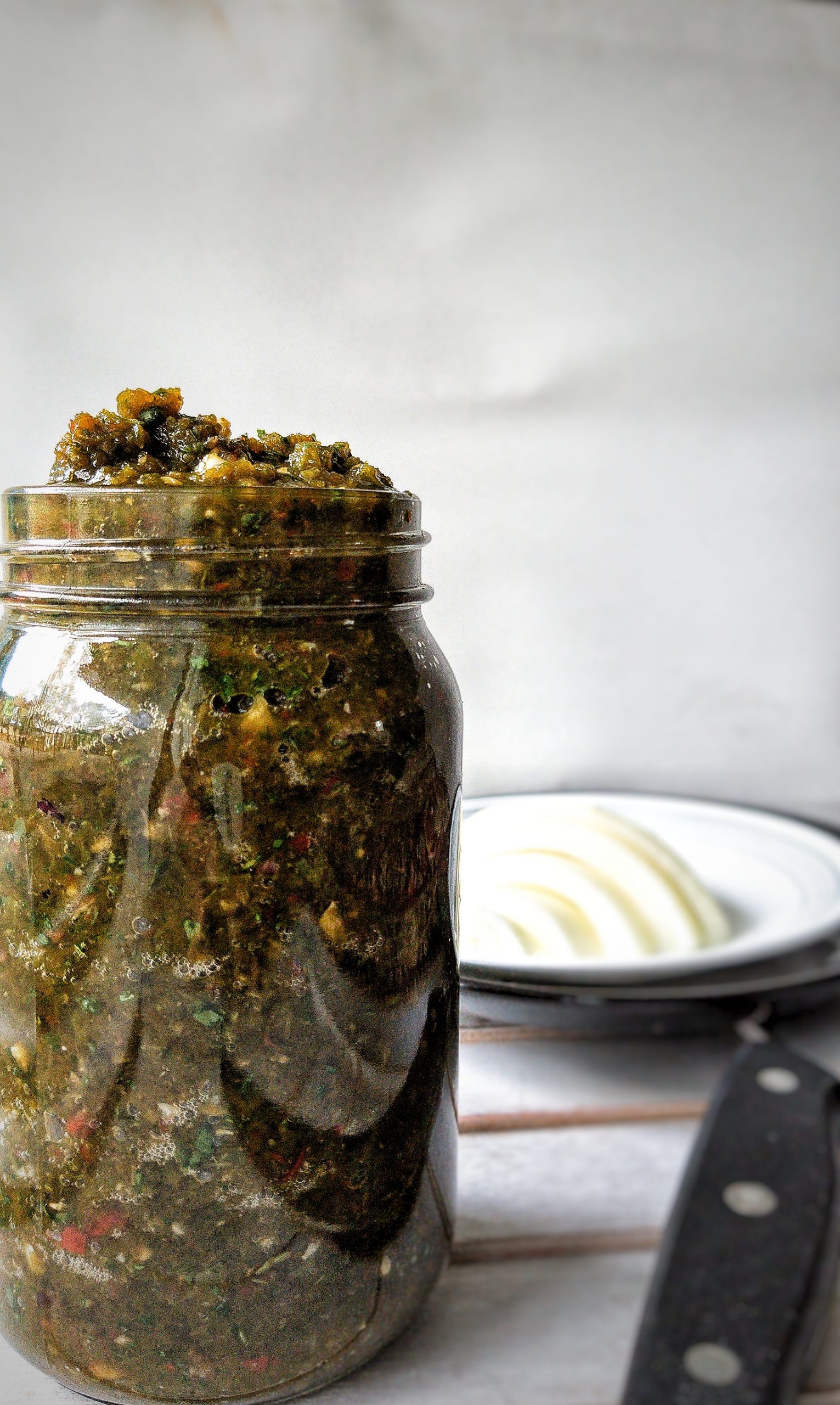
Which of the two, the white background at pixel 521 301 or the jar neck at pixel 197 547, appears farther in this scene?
the white background at pixel 521 301

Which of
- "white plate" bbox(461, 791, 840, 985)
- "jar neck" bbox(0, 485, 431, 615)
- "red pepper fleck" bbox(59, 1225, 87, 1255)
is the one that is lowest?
"red pepper fleck" bbox(59, 1225, 87, 1255)

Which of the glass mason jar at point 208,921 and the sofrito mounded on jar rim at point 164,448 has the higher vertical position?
the sofrito mounded on jar rim at point 164,448

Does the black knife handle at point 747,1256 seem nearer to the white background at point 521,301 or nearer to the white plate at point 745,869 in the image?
the white plate at point 745,869

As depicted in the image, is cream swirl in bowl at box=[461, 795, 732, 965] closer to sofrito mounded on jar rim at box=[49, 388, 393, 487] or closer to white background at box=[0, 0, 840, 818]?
white background at box=[0, 0, 840, 818]

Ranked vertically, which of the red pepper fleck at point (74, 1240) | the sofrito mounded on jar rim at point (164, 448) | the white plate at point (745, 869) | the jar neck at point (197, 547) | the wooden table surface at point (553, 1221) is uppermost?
the sofrito mounded on jar rim at point (164, 448)

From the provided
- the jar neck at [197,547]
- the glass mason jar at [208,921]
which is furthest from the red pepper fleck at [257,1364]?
the jar neck at [197,547]

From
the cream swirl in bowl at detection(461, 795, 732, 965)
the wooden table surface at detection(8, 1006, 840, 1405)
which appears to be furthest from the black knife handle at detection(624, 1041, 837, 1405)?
the cream swirl in bowl at detection(461, 795, 732, 965)

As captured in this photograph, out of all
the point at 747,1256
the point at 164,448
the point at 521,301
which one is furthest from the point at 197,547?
the point at 521,301
